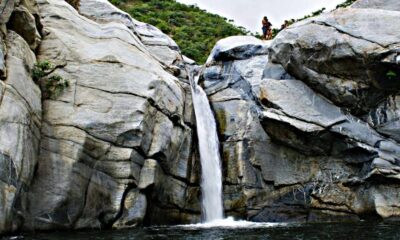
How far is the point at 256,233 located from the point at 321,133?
7.64 m

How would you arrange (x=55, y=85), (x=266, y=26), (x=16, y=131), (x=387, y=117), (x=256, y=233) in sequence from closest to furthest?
(x=16, y=131) → (x=256, y=233) → (x=55, y=85) → (x=387, y=117) → (x=266, y=26)

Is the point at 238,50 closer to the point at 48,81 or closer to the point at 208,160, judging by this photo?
the point at 208,160

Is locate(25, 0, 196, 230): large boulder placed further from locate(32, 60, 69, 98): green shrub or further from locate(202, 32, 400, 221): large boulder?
locate(202, 32, 400, 221): large boulder

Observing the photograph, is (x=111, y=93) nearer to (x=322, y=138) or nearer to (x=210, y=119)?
(x=210, y=119)

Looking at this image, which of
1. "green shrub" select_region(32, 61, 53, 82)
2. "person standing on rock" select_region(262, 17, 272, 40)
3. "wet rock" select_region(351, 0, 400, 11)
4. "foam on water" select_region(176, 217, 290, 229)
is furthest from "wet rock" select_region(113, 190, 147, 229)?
"person standing on rock" select_region(262, 17, 272, 40)

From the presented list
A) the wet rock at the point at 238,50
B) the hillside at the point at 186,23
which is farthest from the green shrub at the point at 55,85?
the hillside at the point at 186,23

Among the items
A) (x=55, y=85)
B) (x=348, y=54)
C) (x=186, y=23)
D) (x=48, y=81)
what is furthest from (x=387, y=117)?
(x=186, y=23)

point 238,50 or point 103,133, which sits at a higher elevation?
point 238,50

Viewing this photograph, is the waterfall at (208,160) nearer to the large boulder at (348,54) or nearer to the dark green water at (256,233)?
the dark green water at (256,233)

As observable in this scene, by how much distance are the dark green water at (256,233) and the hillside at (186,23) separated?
32.6 meters

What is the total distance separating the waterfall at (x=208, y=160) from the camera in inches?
965

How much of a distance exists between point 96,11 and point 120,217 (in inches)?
601

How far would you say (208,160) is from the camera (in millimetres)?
25438

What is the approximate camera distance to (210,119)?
88.4ft
